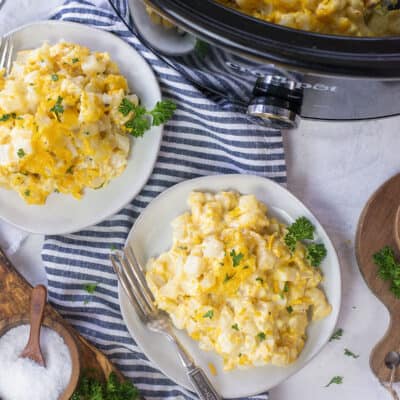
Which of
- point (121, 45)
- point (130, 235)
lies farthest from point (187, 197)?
point (121, 45)

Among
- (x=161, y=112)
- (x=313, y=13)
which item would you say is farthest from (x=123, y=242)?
(x=313, y=13)

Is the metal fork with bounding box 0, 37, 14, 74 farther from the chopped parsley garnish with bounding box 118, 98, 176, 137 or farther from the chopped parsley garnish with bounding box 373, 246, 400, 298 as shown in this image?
the chopped parsley garnish with bounding box 373, 246, 400, 298

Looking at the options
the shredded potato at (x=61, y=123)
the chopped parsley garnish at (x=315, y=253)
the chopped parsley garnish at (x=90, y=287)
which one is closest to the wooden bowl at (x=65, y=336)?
the chopped parsley garnish at (x=90, y=287)

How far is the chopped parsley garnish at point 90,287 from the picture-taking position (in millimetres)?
2049

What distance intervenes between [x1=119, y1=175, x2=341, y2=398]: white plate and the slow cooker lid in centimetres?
86

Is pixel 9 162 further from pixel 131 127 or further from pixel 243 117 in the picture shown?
pixel 243 117

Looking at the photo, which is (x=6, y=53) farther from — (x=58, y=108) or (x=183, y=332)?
(x=183, y=332)

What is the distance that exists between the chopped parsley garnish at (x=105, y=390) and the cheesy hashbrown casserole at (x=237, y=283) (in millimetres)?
267

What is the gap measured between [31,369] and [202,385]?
542 millimetres

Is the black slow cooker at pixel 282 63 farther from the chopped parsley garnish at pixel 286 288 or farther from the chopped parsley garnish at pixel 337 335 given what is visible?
the chopped parsley garnish at pixel 337 335

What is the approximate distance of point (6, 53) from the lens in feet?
6.47

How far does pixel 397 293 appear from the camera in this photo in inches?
78.6

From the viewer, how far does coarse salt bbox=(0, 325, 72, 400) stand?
199 centimetres

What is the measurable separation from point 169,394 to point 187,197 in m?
0.65
